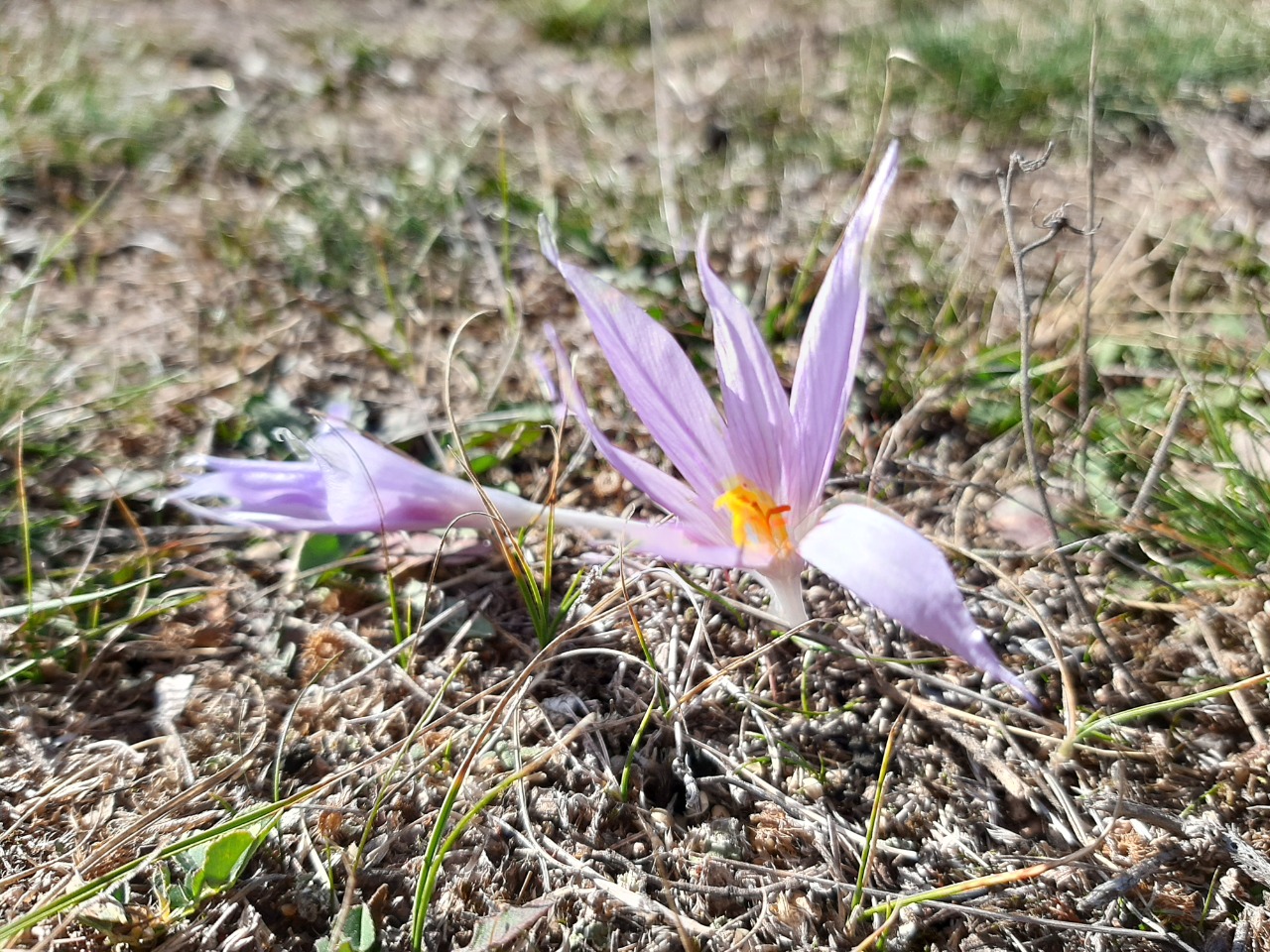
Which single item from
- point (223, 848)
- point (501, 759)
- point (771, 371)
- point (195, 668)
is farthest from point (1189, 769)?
point (195, 668)

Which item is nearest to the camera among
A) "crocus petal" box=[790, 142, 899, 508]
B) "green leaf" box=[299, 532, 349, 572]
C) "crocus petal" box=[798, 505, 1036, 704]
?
"crocus petal" box=[798, 505, 1036, 704]

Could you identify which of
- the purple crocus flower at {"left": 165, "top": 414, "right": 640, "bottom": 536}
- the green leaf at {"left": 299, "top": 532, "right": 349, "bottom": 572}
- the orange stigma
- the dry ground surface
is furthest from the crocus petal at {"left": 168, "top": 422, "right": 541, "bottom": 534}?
the orange stigma

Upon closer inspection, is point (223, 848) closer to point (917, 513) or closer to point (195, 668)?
point (195, 668)

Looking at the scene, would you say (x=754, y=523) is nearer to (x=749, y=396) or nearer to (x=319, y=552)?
(x=749, y=396)

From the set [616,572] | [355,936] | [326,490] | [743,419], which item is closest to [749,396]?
[743,419]

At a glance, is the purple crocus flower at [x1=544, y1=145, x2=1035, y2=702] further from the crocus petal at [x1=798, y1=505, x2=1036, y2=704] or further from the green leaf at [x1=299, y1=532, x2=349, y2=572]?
the green leaf at [x1=299, y1=532, x2=349, y2=572]

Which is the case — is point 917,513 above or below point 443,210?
below

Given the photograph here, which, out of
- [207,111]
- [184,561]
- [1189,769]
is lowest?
[1189,769]
